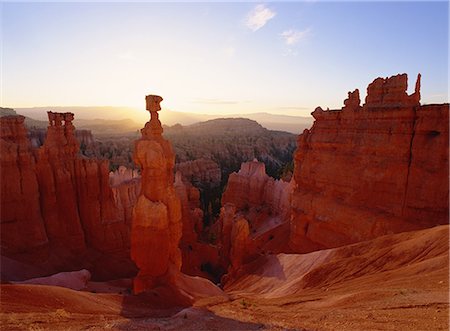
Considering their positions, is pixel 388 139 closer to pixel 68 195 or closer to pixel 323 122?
pixel 323 122

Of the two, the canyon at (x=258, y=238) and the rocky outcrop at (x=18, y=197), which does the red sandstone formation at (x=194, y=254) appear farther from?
the rocky outcrop at (x=18, y=197)

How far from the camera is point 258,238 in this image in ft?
93.9

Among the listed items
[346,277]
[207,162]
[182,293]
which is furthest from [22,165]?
[207,162]

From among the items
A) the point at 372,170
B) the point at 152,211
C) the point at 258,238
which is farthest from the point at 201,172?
the point at 152,211

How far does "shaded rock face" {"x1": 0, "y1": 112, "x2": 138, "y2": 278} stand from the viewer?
18.3 meters

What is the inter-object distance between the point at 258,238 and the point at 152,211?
1769cm

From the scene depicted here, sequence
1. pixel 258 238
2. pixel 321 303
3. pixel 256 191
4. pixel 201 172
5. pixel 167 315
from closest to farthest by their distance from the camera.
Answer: pixel 321 303 → pixel 167 315 → pixel 258 238 → pixel 256 191 → pixel 201 172

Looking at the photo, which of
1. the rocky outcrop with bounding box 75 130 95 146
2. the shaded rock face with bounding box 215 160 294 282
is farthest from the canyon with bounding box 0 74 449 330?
the rocky outcrop with bounding box 75 130 95 146

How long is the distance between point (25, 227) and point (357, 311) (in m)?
18.0

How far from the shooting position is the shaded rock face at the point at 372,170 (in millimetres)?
14984

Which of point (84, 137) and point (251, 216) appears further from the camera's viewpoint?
point (84, 137)

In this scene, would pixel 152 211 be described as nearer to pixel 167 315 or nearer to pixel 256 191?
pixel 167 315

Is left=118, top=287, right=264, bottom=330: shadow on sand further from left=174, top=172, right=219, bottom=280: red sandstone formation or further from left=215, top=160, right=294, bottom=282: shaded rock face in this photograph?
left=174, top=172, right=219, bottom=280: red sandstone formation

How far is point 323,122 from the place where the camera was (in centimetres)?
2036
